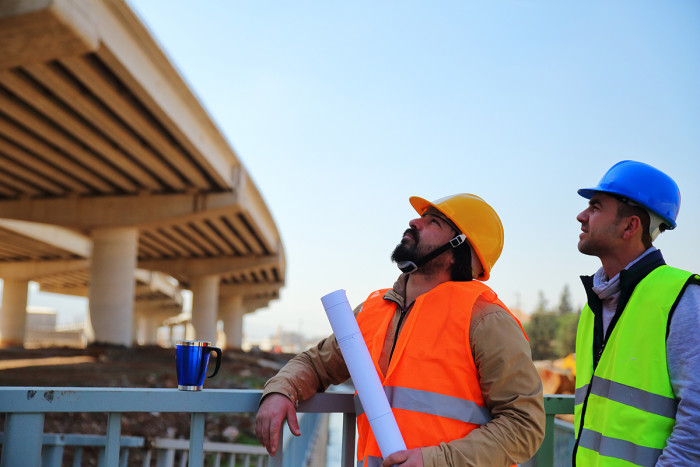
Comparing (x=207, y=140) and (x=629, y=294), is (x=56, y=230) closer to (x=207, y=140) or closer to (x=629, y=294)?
(x=207, y=140)

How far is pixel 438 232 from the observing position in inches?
121

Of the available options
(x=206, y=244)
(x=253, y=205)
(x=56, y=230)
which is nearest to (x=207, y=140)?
(x=253, y=205)

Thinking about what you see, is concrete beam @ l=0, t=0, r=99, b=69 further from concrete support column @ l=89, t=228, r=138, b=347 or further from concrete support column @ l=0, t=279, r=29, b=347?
concrete support column @ l=0, t=279, r=29, b=347

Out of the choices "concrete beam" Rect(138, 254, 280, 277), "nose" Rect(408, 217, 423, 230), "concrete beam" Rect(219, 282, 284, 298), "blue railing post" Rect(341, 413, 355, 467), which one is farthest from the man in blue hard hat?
"concrete beam" Rect(219, 282, 284, 298)

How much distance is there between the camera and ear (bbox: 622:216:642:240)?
282cm

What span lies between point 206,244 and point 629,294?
40069 mm

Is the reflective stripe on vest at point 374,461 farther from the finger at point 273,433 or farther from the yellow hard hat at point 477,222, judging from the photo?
the yellow hard hat at point 477,222

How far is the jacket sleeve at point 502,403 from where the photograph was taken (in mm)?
2422

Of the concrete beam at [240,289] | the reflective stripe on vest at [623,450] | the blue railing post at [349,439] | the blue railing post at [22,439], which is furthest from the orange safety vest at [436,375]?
the concrete beam at [240,289]

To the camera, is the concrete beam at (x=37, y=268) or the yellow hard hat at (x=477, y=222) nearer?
the yellow hard hat at (x=477, y=222)

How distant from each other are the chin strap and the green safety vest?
789mm

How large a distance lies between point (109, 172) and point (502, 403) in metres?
24.3

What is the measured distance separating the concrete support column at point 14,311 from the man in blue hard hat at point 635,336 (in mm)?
53177

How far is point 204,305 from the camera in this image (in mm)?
46000
